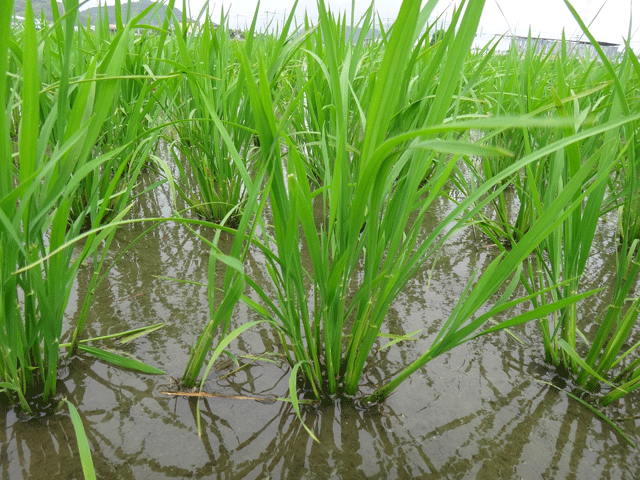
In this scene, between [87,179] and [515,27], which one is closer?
[87,179]

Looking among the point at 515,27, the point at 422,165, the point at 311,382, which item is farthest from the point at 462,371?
the point at 515,27

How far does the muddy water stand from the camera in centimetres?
61

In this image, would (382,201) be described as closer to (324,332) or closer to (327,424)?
(324,332)

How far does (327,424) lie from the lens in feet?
2.22

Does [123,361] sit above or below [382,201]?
below

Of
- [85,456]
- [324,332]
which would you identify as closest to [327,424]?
[324,332]

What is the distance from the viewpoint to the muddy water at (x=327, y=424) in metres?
0.61

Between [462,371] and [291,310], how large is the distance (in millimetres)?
352

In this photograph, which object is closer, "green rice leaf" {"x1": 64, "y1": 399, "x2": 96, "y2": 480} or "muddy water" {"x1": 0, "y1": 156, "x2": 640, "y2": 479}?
"green rice leaf" {"x1": 64, "y1": 399, "x2": 96, "y2": 480}

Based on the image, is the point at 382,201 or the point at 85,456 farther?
the point at 382,201

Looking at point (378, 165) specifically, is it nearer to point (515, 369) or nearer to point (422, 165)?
point (422, 165)

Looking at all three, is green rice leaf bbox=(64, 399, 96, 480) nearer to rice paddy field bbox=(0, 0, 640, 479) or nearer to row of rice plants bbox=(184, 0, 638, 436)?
rice paddy field bbox=(0, 0, 640, 479)

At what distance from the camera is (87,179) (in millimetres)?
1198

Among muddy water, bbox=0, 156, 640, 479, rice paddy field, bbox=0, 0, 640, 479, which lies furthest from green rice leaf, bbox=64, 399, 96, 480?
muddy water, bbox=0, 156, 640, 479
